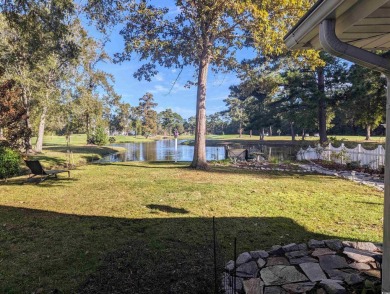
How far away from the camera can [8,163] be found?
984cm

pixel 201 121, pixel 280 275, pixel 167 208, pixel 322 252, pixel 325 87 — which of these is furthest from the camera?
pixel 325 87

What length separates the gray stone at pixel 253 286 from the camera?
2.69 m

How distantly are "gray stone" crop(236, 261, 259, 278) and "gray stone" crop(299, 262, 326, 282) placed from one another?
0.50 m

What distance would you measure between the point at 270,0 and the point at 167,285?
33.1 ft

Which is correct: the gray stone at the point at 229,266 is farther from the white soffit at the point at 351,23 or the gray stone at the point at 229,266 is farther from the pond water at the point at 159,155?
the pond water at the point at 159,155

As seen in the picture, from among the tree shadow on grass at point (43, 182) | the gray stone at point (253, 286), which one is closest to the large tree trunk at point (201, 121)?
the tree shadow on grass at point (43, 182)

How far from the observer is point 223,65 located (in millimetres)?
14594

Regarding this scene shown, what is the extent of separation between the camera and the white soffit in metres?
1.95

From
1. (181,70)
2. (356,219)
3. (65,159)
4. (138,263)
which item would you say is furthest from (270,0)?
(65,159)

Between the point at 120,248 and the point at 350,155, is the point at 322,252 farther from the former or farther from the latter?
the point at 350,155

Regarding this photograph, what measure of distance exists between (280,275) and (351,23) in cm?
243

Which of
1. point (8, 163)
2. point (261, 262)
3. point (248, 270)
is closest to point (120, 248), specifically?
point (248, 270)

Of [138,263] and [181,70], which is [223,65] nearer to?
[181,70]

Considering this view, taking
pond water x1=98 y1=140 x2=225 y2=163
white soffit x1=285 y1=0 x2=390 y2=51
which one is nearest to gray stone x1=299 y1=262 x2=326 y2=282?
white soffit x1=285 y1=0 x2=390 y2=51
